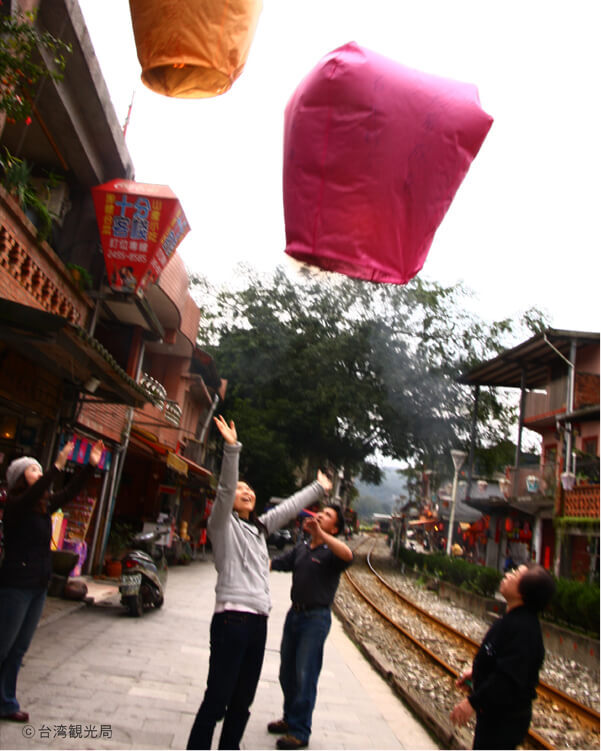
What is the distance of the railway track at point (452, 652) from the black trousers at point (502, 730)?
223 cm

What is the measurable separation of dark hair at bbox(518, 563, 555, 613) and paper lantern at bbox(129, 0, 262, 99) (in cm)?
245

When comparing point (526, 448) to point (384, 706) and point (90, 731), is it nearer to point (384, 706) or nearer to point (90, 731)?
point (384, 706)

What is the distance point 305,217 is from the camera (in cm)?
237

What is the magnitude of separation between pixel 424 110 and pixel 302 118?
0.44 meters

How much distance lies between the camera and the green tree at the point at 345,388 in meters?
17.9

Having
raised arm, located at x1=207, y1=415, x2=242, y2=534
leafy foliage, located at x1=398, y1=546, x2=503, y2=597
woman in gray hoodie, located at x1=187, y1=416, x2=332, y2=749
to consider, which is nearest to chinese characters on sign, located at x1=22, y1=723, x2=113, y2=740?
woman in gray hoodie, located at x1=187, y1=416, x2=332, y2=749

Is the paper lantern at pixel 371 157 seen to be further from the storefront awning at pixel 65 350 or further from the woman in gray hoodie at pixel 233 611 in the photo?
the storefront awning at pixel 65 350

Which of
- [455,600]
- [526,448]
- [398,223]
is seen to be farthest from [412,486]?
[398,223]

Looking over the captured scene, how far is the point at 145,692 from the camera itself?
490 centimetres

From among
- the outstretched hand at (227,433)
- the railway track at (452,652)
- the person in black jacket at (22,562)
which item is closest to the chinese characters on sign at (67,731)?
the person in black jacket at (22,562)

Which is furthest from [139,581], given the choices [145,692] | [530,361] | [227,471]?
[530,361]

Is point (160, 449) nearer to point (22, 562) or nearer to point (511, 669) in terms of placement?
point (22, 562)

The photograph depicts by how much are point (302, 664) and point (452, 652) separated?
22.3 feet

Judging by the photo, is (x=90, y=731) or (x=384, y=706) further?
(x=384, y=706)
